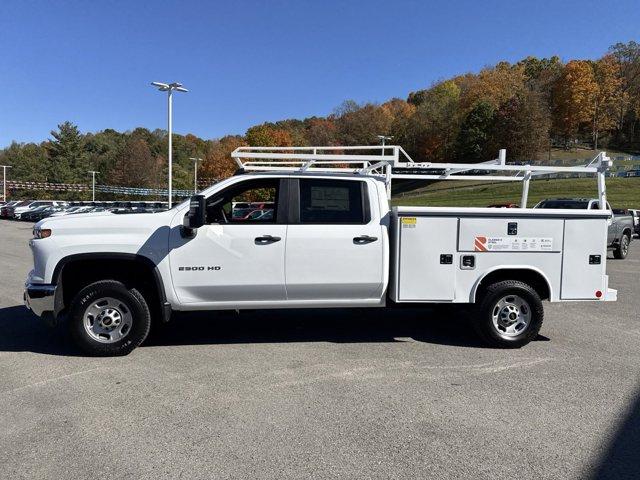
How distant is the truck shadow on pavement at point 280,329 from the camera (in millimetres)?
6172

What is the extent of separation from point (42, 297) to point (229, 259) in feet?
6.39

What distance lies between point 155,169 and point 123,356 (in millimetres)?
91406

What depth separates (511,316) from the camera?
6000 millimetres

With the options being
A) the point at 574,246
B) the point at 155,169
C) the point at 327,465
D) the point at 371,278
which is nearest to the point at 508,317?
the point at 574,246

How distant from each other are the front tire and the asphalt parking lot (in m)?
0.19

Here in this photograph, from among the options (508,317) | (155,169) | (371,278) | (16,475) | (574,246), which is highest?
(155,169)

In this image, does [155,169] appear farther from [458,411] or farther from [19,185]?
[458,411]

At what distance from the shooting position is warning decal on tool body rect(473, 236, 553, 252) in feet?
19.2

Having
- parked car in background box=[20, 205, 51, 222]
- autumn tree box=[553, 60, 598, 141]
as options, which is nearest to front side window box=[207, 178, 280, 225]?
parked car in background box=[20, 205, 51, 222]

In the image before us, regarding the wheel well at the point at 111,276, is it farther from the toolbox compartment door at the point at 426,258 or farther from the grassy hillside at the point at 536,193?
the grassy hillside at the point at 536,193

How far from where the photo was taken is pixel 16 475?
3217mm

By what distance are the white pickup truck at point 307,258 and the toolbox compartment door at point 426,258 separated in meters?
0.01

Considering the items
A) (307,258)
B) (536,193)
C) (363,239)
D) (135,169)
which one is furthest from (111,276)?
(135,169)

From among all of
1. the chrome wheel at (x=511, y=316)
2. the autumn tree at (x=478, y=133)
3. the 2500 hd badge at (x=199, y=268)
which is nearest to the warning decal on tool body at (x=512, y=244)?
the chrome wheel at (x=511, y=316)
